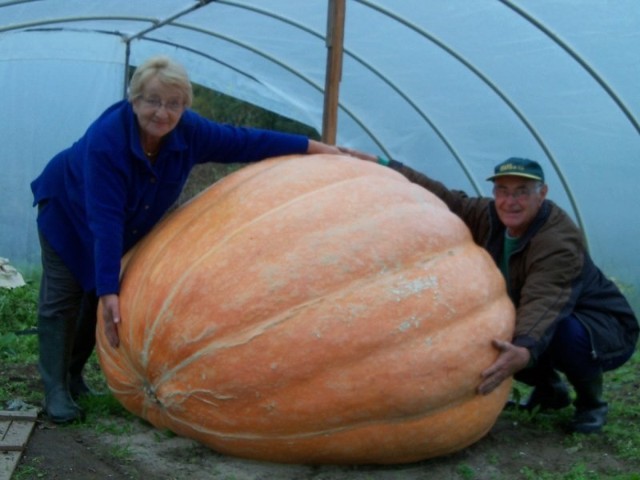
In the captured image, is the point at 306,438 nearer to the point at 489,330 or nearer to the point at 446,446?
the point at 446,446

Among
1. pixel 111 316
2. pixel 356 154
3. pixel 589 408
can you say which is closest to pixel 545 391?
pixel 589 408

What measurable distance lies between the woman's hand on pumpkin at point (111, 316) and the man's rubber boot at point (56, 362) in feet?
1.60

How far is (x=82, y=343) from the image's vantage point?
4.24m

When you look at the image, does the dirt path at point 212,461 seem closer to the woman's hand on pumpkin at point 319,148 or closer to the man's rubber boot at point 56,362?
the man's rubber boot at point 56,362

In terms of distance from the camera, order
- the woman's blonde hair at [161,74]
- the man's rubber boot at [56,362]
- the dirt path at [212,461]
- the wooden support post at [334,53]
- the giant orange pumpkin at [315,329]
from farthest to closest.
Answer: the wooden support post at [334,53]
the man's rubber boot at [56,362]
the woman's blonde hair at [161,74]
the dirt path at [212,461]
the giant orange pumpkin at [315,329]

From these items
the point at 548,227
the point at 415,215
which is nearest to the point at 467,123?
the point at 548,227

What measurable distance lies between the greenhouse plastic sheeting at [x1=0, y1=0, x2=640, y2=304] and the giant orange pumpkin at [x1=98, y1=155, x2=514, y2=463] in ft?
10.3

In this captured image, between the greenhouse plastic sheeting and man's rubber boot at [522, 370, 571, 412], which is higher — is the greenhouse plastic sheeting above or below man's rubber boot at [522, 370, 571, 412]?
above

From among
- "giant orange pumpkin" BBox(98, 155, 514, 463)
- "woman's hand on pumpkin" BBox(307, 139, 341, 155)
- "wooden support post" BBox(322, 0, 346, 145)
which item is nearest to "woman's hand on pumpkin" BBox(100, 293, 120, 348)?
"giant orange pumpkin" BBox(98, 155, 514, 463)

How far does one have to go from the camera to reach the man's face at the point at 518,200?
3945 millimetres

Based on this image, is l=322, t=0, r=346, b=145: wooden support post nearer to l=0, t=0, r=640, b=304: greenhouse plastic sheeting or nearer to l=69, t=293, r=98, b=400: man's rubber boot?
l=0, t=0, r=640, b=304: greenhouse plastic sheeting

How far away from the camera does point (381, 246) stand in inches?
131

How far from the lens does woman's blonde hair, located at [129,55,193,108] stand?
3465 millimetres

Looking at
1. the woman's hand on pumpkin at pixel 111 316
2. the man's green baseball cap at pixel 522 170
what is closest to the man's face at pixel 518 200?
the man's green baseball cap at pixel 522 170
